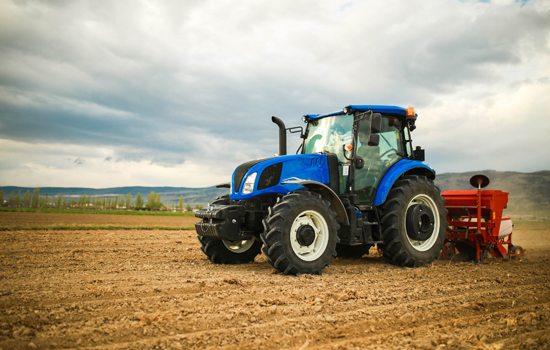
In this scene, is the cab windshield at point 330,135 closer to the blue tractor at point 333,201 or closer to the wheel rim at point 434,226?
the blue tractor at point 333,201

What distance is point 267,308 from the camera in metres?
3.48

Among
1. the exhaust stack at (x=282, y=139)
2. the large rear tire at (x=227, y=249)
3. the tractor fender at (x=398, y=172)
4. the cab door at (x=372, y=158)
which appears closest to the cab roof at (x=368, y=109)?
the cab door at (x=372, y=158)

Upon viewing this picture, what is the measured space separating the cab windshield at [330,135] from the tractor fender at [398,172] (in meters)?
0.82

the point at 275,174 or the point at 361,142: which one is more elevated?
the point at 361,142

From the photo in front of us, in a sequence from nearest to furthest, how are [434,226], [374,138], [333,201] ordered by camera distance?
[333,201], [374,138], [434,226]

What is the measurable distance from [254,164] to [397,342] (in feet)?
11.7

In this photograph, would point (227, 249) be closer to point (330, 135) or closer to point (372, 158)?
point (330, 135)

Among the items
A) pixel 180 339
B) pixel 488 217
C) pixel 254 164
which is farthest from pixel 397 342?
pixel 488 217

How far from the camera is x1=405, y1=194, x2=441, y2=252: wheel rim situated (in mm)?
6523

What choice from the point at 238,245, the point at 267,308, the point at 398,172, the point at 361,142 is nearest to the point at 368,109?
the point at 361,142

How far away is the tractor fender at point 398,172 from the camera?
242 inches

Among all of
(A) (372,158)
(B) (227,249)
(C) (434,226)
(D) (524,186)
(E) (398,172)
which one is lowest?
(B) (227,249)

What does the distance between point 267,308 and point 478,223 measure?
515 cm

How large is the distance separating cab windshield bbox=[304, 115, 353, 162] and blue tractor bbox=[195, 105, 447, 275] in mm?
18
